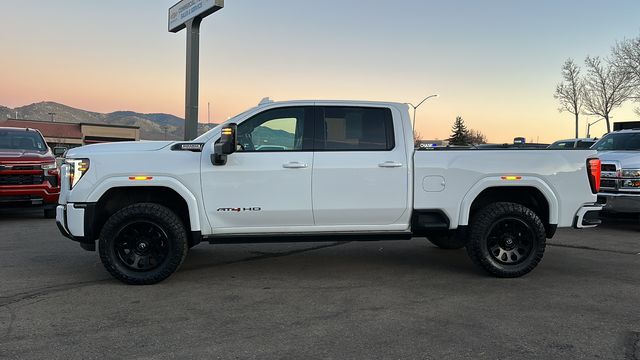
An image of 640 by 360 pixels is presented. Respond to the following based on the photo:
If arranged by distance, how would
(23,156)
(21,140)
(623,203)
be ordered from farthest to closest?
(21,140) < (23,156) < (623,203)

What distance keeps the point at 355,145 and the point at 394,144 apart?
45 centimetres

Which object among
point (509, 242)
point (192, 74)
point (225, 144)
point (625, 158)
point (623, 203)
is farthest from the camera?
point (192, 74)

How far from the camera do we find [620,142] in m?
10.5

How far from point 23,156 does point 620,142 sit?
1250 cm

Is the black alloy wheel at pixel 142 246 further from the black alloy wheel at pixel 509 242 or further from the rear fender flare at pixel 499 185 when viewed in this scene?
the black alloy wheel at pixel 509 242

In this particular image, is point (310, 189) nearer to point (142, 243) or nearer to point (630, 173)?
point (142, 243)

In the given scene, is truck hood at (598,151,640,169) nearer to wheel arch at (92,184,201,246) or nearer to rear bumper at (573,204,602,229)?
rear bumper at (573,204,602,229)

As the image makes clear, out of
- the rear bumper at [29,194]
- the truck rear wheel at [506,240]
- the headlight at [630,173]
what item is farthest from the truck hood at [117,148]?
the headlight at [630,173]

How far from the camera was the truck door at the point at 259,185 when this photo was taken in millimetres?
5531

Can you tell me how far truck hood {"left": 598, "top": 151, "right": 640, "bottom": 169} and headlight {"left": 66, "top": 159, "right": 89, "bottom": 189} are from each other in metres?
8.82

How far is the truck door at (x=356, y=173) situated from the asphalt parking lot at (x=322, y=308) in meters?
0.81

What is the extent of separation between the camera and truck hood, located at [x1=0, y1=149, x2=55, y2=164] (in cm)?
1027

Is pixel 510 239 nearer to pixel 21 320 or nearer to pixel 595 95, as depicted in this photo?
pixel 21 320

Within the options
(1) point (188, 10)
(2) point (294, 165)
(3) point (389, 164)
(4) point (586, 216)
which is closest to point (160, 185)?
(2) point (294, 165)
